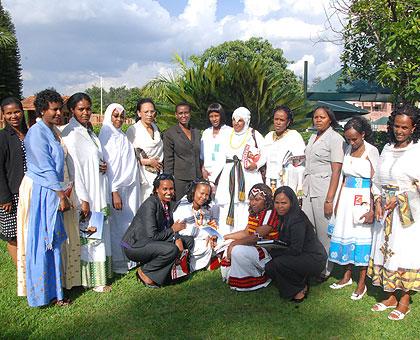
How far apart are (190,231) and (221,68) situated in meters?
4.16

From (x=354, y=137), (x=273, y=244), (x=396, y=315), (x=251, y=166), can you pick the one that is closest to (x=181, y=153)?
(x=251, y=166)

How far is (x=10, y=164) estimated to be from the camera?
4250 mm

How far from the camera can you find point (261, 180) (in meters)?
5.21

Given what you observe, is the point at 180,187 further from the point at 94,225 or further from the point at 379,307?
the point at 379,307

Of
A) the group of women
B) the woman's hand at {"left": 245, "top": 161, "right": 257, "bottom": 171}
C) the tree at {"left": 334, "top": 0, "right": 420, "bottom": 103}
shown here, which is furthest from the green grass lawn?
the tree at {"left": 334, "top": 0, "right": 420, "bottom": 103}

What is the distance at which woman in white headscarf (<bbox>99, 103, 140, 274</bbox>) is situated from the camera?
4684mm

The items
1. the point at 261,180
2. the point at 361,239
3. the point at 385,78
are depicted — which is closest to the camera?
the point at 361,239

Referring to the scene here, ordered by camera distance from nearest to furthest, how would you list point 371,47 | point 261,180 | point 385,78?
point 261,180, point 385,78, point 371,47

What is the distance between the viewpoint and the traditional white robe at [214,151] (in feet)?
17.6

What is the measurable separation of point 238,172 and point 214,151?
1.44 feet

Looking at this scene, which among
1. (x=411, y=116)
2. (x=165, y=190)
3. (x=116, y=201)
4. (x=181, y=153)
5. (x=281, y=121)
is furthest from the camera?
(x=181, y=153)

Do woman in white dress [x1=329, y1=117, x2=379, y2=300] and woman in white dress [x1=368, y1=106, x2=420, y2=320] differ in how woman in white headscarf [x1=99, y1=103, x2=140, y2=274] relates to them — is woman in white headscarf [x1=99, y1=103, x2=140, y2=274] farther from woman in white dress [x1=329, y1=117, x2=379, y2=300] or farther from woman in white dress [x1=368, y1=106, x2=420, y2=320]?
woman in white dress [x1=368, y1=106, x2=420, y2=320]

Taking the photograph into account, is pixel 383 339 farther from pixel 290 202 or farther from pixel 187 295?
Result: pixel 187 295

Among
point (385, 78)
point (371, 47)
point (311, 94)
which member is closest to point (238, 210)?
point (385, 78)
